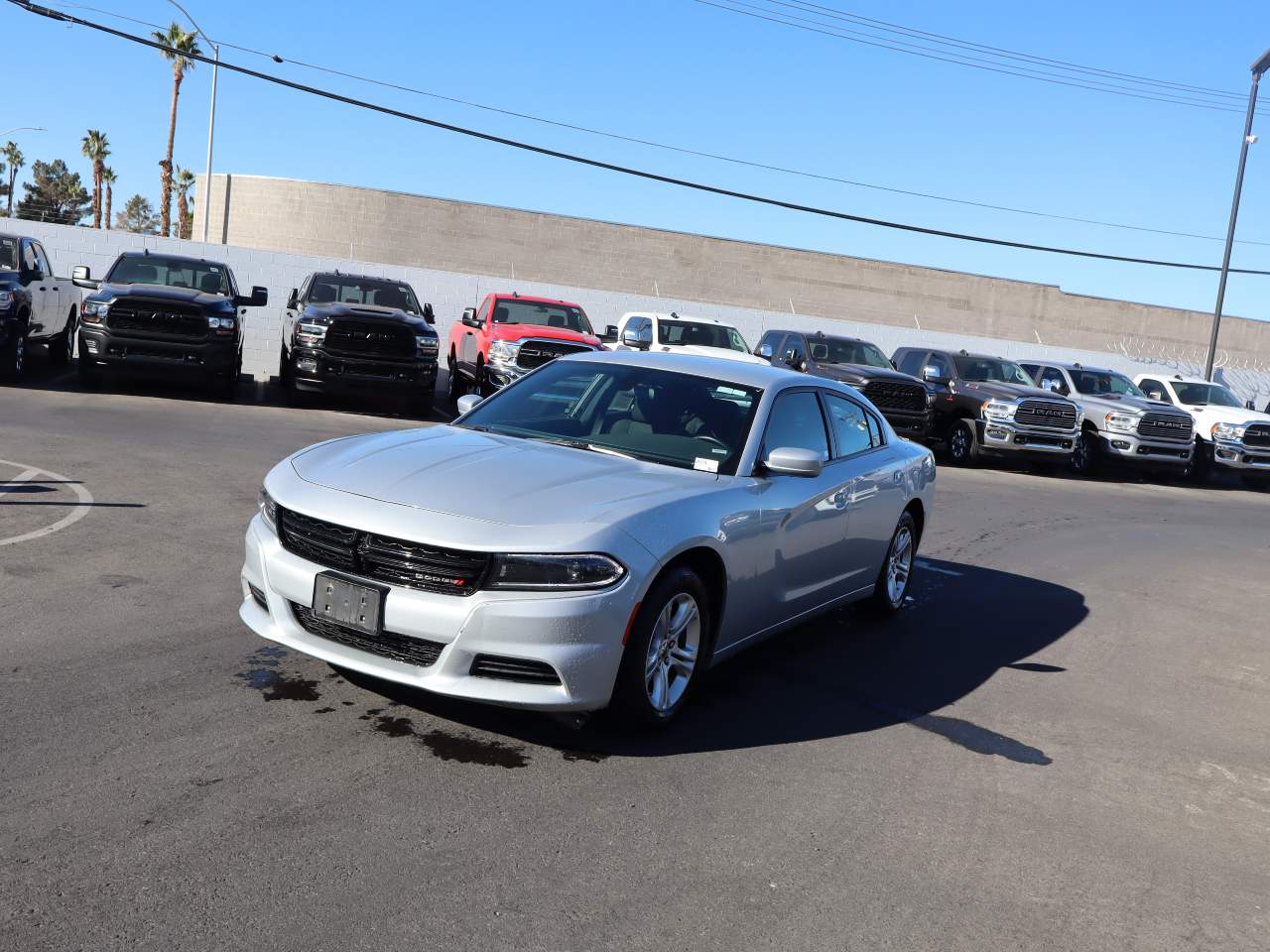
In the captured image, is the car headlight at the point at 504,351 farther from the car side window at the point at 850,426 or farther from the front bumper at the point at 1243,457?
the front bumper at the point at 1243,457

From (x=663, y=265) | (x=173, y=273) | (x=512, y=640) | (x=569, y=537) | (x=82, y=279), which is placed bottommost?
(x=512, y=640)

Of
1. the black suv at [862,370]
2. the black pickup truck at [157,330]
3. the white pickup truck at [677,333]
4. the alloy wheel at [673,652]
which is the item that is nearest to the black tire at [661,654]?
the alloy wheel at [673,652]

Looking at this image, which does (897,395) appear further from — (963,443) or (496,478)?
(496,478)

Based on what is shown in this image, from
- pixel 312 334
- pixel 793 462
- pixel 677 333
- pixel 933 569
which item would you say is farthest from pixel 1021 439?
pixel 793 462

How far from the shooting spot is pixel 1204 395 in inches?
960

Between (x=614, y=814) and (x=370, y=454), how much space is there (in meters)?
2.00

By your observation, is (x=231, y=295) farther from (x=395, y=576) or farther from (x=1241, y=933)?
(x=1241, y=933)

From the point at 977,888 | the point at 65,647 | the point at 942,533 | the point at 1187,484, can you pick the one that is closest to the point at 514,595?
the point at 977,888

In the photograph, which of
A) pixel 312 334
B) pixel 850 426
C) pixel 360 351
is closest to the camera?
pixel 850 426

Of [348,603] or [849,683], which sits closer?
[348,603]

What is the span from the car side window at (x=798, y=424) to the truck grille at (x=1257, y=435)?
1884 cm

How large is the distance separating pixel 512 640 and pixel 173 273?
1494cm

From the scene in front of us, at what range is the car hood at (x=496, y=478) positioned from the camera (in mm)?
4688

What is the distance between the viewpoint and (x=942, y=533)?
39.2 feet
